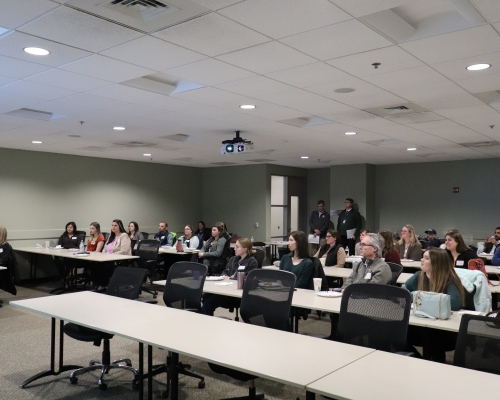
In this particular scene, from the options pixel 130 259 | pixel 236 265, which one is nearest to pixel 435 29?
pixel 236 265

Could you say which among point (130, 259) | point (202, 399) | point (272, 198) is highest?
point (272, 198)

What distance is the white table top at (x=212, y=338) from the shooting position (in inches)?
92.0

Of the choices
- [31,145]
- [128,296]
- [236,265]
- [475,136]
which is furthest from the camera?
[31,145]

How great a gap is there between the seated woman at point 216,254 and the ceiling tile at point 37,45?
416 cm

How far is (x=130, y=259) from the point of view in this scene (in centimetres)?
796

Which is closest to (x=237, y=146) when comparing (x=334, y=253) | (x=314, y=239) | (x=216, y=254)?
(x=216, y=254)

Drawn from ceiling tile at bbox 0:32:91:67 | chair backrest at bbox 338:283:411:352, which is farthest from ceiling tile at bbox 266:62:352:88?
chair backrest at bbox 338:283:411:352

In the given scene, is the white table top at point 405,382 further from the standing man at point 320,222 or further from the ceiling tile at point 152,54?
the standing man at point 320,222

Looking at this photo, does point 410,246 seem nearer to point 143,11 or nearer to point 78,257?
→ point 78,257

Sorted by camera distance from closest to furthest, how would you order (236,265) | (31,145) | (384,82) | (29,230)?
(384,82) < (236,265) < (31,145) < (29,230)

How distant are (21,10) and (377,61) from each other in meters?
2.61

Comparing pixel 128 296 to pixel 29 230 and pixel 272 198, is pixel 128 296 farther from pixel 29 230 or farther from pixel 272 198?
pixel 272 198

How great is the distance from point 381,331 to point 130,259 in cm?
576

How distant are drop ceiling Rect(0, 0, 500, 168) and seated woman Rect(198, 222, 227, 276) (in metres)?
1.57
